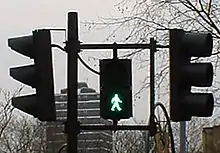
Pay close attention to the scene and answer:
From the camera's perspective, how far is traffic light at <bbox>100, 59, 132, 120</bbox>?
8625 mm

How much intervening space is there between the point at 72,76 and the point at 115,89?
50cm

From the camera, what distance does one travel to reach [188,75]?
848cm

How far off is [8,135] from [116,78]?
47108 mm

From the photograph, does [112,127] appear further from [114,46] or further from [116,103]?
[114,46]

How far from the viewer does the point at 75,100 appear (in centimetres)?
895

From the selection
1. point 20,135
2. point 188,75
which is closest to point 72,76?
point 188,75

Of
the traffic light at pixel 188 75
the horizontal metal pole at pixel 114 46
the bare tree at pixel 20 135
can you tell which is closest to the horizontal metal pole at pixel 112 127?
the traffic light at pixel 188 75

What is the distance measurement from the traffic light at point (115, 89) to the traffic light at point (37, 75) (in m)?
0.53

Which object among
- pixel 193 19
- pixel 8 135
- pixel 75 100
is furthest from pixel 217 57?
pixel 8 135

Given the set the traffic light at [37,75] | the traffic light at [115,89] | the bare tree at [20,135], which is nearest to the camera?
the traffic light at [115,89]

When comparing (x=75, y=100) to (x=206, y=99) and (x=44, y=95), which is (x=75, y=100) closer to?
(x=44, y=95)

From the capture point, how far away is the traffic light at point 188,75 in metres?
8.37

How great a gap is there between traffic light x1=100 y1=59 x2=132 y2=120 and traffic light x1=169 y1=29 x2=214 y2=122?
0.44 metres

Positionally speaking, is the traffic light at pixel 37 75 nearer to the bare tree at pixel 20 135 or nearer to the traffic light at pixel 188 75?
the traffic light at pixel 188 75
